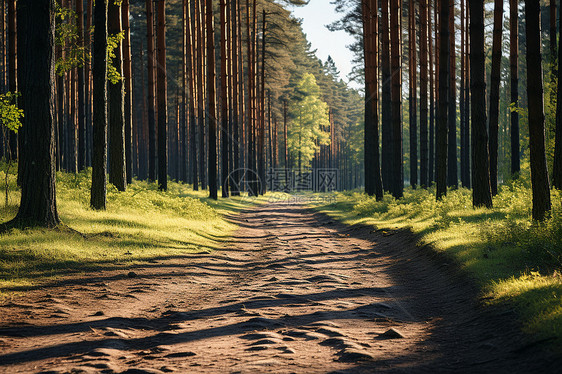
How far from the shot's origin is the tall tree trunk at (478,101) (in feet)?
54.2

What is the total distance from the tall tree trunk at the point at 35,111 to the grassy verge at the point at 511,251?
8676 millimetres

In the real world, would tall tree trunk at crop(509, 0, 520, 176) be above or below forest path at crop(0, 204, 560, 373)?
above

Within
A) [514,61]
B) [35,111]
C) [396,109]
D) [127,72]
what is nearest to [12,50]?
[127,72]

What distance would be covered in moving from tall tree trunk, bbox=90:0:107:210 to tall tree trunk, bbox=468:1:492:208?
10806 mm

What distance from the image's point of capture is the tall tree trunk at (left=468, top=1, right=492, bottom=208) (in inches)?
651

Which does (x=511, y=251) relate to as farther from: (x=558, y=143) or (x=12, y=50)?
(x=12, y=50)

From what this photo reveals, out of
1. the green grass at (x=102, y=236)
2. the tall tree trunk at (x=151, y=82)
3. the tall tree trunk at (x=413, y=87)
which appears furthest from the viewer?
the tall tree trunk at (x=413, y=87)

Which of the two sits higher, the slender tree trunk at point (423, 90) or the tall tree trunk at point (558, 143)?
the slender tree trunk at point (423, 90)

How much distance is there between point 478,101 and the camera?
55.1 feet

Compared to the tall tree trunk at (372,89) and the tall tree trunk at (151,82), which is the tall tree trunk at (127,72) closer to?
the tall tree trunk at (151,82)

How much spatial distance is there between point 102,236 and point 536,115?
9.91 m

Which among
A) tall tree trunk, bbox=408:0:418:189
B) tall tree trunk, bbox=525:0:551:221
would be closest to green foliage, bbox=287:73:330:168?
tall tree trunk, bbox=408:0:418:189

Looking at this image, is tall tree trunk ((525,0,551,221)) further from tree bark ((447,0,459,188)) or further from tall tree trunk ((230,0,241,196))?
tall tree trunk ((230,0,241,196))

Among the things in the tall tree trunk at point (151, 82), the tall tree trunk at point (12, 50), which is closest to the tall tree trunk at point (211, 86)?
the tall tree trunk at point (151, 82)
